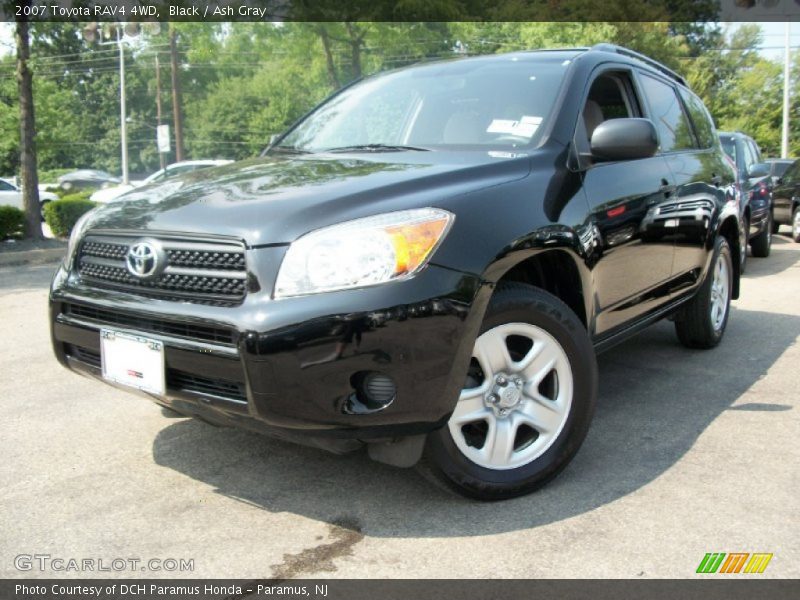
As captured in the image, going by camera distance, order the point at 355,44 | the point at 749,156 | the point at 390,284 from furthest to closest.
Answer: the point at 355,44, the point at 749,156, the point at 390,284

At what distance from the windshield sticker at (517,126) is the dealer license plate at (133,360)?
1.78 meters

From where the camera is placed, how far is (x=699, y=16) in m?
48.4

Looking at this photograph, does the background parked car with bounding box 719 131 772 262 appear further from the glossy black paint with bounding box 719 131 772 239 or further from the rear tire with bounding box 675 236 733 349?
the rear tire with bounding box 675 236 733 349

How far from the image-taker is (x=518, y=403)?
292 cm

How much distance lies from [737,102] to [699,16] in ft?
35.7

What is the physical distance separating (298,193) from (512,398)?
110cm

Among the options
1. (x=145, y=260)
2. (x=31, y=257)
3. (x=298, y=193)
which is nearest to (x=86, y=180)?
(x=31, y=257)

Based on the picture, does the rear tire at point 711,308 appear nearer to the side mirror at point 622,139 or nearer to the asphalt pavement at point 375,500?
the asphalt pavement at point 375,500

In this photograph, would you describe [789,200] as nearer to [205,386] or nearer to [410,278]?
[410,278]

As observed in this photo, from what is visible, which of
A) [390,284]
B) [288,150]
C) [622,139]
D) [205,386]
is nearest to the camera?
[390,284]

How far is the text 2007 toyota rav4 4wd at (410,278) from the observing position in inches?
97.0

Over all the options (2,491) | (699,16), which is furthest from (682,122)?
(699,16)

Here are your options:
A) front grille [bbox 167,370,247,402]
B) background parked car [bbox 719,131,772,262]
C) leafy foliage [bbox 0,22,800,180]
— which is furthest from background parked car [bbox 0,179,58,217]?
front grille [bbox 167,370,247,402]

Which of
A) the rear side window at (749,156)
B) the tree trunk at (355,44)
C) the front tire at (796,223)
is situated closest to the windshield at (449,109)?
the rear side window at (749,156)
